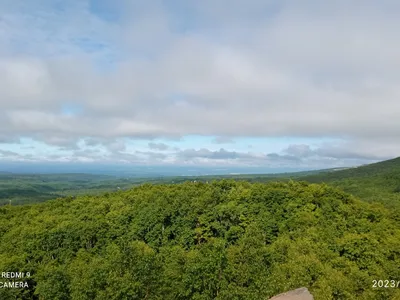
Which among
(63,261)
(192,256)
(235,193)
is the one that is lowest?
(63,261)

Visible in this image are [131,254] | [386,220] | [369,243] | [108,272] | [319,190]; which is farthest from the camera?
[319,190]

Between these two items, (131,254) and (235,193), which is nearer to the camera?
(131,254)

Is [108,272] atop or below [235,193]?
below

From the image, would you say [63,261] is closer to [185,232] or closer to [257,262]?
[185,232]

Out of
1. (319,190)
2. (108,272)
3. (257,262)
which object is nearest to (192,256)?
(257,262)

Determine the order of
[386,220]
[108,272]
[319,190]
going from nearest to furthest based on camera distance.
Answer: [108,272] < [386,220] < [319,190]
